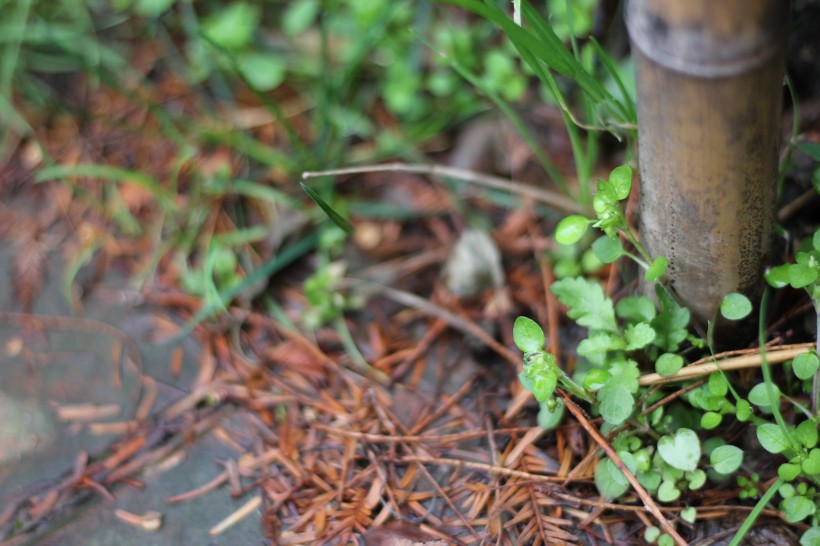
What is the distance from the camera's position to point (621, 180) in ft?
4.32

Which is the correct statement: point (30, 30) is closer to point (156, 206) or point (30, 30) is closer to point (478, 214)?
point (156, 206)

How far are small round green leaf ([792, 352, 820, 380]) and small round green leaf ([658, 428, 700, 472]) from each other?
19 cm

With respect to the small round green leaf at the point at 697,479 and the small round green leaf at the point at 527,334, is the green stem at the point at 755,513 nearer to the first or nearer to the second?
the small round green leaf at the point at 697,479

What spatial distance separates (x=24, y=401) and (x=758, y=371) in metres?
1.53

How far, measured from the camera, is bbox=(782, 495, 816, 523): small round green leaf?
1.25 metres

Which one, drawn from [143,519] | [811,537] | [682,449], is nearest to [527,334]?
[682,449]

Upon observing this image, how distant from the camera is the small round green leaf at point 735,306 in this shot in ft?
4.28

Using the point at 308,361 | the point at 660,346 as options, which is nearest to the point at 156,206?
the point at 308,361

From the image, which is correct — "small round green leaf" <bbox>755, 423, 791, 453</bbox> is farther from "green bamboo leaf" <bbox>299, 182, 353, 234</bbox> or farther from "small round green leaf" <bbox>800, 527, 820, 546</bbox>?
"green bamboo leaf" <bbox>299, 182, 353, 234</bbox>

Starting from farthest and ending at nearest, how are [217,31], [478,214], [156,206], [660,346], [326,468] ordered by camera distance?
[217,31] < [156,206] < [478,214] < [326,468] < [660,346]

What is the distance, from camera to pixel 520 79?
202cm

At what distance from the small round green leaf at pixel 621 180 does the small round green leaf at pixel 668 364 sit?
0.91 feet

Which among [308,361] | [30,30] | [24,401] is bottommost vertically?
[24,401]

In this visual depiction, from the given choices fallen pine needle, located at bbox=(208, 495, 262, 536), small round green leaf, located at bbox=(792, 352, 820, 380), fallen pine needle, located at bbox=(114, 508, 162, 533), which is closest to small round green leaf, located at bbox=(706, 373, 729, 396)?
small round green leaf, located at bbox=(792, 352, 820, 380)
